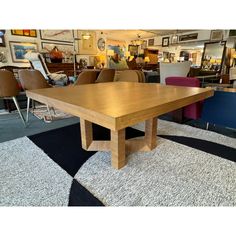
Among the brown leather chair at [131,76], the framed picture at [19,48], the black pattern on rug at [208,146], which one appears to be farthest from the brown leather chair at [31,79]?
the framed picture at [19,48]

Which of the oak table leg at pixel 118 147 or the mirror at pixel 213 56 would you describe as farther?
the mirror at pixel 213 56

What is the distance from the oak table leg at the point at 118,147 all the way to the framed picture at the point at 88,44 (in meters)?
5.33

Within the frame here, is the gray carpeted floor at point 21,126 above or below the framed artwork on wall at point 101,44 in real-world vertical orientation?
below

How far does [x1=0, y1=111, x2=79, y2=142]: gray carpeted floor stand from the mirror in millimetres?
Answer: 6310

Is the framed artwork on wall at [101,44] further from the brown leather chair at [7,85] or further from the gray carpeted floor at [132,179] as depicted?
the gray carpeted floor at [132,179]

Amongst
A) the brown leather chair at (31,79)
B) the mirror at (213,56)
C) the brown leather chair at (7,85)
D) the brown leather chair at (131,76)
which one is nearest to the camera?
the brown leather chair at (7,85)

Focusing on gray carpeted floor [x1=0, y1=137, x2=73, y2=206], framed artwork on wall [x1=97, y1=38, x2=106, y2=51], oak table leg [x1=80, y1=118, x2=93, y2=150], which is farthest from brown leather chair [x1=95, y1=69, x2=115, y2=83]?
framed artwork on wall [x1=97, y1=38, x2=106, y2=51]

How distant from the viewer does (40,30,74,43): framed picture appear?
502 cm

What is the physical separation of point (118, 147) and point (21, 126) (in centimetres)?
174

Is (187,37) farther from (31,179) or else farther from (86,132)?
(31,179)

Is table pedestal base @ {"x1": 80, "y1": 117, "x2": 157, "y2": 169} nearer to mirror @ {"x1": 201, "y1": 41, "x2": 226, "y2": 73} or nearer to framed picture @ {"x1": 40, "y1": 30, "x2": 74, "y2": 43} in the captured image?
framed picture @ {"x1": 40, "y1": 30, "x2": 74, "y2": 43}

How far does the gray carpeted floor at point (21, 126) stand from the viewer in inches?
85.8

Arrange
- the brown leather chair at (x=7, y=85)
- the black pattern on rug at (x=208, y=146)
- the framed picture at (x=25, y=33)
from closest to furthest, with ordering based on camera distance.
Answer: the black pattern on rug at (x=208, y=146) < the brown leather chair at (x=7, y=85) < the framed picture at (x=25, y=33)
